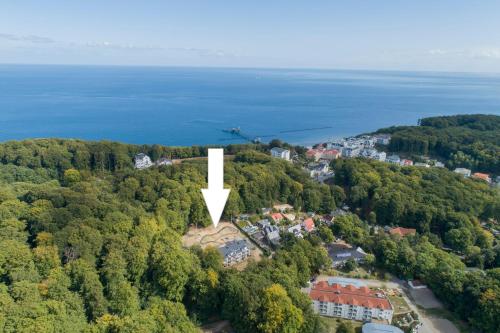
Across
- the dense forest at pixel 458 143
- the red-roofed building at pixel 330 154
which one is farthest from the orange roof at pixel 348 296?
the dense forest at pixel 458 143

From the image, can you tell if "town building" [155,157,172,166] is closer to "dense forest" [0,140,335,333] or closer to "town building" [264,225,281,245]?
"dense forest" [0,140,335,333]

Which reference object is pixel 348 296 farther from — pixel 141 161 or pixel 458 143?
pixel 458 143

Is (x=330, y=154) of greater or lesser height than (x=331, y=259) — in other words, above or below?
above

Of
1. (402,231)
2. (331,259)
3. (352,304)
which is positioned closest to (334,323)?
(352,304)

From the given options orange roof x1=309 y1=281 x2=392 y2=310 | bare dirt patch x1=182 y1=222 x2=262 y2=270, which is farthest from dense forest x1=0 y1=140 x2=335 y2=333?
orange roof x1=309 y1=281 x2=392 y2=310

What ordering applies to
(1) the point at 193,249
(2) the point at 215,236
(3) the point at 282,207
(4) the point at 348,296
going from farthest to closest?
(3) the point at 282,207 < (2) the point at 215,236 < (1) the point at 193,249 < (4) the point at 348,296
